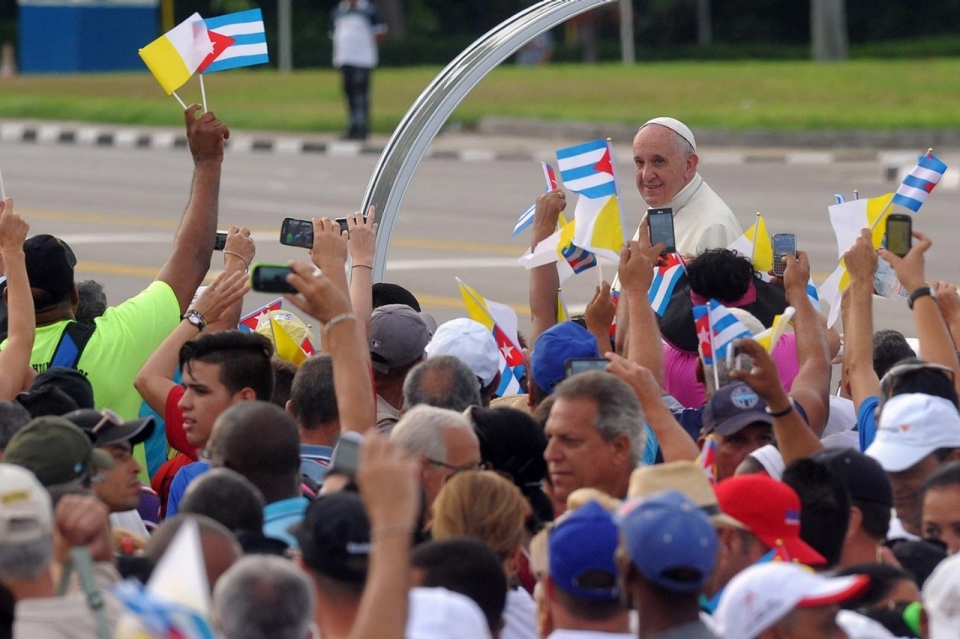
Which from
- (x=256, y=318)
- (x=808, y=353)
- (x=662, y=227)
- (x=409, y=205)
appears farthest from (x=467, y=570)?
(x=409, y=205)

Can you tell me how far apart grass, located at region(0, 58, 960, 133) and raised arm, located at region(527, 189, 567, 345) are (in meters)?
18.6

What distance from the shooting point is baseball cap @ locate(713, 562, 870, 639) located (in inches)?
151

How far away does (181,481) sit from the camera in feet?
17.7

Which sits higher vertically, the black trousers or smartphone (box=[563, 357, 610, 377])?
the black trousers

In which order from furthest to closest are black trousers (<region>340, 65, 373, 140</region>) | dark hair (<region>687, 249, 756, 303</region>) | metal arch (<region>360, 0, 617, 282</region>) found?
black trousers (<region>340, 65, 373, 140</region>) < metal arch (<region>360, 0, 617, 282</region>) < dark hair (<region>687, 249, 756, 303</region>)

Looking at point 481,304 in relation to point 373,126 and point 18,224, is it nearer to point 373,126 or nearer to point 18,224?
point 18,224

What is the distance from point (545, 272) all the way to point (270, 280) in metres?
2.49

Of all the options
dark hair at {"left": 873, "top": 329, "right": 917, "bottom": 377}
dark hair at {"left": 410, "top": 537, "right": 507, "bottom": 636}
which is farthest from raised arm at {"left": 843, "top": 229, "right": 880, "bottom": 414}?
dark hair at {"left": 410, "top": 537, "right": 507, "bottom": 636}

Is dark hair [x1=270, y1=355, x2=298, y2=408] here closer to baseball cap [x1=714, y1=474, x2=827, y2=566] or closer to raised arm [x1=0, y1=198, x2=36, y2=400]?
raised arm [x1=0, y1=198, x2=36, y2=400]

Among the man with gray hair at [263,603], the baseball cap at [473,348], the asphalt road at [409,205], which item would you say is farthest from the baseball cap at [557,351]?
the asphalt road at [409,205]

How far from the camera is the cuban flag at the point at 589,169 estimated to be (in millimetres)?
7230

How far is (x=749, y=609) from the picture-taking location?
153 inches

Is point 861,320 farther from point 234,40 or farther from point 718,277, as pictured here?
point 234,40

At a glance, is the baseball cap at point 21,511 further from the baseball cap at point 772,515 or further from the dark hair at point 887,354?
the dark hair at point 887,354
